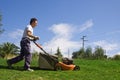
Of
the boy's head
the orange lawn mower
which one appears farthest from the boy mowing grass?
the orange lawn mower

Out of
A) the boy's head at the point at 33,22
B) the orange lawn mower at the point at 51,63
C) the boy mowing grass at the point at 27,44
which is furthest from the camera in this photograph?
the orange lawn mower at the point at 51,63

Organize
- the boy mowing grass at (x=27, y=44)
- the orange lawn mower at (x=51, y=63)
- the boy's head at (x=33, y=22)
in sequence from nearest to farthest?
the boy mowing grass at (x=27, y=44) → the boy's head at (x=33, y=22) → the orange lawn mower at (x=51, y=63)

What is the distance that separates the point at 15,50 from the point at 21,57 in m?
45.1

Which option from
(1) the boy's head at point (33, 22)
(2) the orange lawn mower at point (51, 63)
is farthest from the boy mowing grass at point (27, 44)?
(2) the orange lawn mower at point (51, 63)

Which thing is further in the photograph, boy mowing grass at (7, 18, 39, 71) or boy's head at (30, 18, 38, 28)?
boy's head at (30, 18, 38, 28)

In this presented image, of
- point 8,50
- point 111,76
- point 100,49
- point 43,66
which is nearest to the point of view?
point 111,76

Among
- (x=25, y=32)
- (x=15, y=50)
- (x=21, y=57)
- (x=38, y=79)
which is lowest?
(x=38, y=79)

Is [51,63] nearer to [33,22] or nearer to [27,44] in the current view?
[27,44]

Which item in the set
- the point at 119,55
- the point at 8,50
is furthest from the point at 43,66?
the point at 8,50

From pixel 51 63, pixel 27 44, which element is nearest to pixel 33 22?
pixel 27 44

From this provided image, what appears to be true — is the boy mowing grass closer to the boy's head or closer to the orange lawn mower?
the boy's head

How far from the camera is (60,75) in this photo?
12.5m

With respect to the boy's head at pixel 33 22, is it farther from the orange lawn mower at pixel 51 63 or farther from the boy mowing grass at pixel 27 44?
the orange lawn mower at pixel 51 63

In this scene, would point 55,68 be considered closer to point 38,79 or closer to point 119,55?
point 38,79
